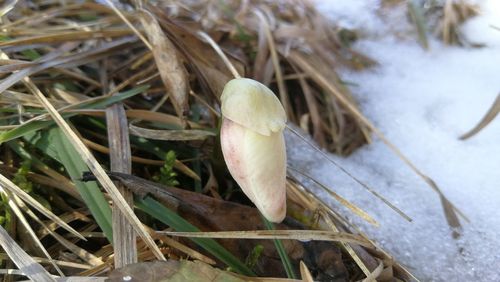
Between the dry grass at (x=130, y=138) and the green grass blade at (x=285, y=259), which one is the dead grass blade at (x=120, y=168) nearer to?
the dry grass at (x=130, y=138)

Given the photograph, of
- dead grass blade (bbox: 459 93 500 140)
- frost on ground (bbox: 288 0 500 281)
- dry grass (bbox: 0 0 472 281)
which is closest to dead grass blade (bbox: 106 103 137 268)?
dry grass (bbox: 0 0 472 281)

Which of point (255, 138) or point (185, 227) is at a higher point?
point (255, 138)

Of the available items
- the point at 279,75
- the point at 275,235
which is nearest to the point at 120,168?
the point at 275,235

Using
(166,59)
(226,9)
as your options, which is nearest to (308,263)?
(166,59)

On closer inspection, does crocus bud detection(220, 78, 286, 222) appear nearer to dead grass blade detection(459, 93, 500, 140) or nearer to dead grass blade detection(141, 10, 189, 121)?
dead grass blade detection(141, 10, 189, 121)

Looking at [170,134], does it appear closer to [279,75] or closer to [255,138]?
[255,138]

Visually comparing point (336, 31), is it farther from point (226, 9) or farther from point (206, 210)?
point (206, 210)

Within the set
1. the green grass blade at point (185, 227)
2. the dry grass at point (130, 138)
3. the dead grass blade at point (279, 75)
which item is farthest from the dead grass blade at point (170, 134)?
the dead grass blade at point (279, 75)
